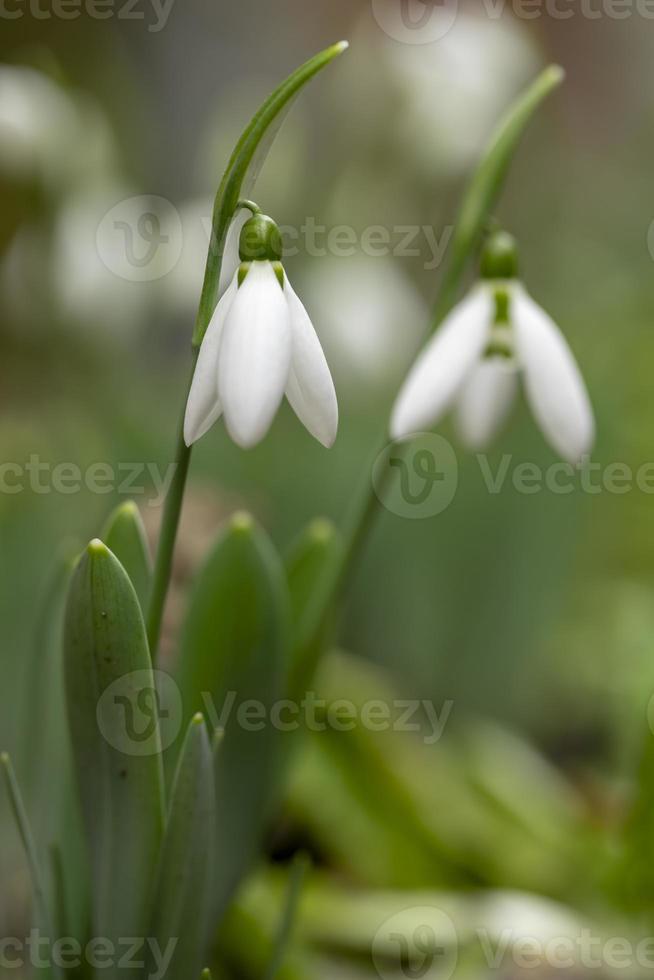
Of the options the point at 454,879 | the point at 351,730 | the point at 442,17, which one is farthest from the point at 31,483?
the point at 442,17

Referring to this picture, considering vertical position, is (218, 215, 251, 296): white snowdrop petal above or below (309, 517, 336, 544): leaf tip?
above

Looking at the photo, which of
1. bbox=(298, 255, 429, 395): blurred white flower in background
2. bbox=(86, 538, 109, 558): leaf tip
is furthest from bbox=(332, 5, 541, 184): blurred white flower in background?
bbox=(86, 538, 109, 558): leaf tip

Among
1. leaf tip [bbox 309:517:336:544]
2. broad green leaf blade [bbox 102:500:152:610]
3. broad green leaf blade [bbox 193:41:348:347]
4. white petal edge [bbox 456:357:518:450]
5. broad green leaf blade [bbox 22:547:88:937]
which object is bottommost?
broad green leaf blade [bbox 22:547:88:937]

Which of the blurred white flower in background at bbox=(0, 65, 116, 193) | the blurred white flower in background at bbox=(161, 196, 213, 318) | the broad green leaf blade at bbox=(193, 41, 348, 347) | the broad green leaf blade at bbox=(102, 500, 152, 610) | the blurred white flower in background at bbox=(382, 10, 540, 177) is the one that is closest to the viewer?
the broad green leaf blade at bbox=(193, 41, 348, 347)

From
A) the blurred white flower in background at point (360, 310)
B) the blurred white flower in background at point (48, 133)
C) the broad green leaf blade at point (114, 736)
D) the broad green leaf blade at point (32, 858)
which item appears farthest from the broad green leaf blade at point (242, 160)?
the blurred white flower in background at point (360, 310)

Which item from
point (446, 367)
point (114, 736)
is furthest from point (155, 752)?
point (446, 367)

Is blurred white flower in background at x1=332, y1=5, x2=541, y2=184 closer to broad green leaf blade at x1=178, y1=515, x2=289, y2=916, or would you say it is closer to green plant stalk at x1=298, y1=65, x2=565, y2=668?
green plant stalk at x1=298, y1=65, x2=565, y2=668

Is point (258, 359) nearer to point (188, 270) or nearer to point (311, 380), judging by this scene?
point (311, 380)
